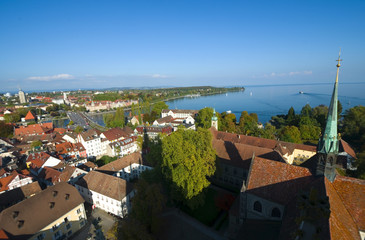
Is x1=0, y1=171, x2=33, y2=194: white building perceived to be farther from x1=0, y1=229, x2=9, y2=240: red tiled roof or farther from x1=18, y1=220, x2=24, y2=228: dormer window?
x1=0, y1=229, x2=9, y2=240: red tiled roof

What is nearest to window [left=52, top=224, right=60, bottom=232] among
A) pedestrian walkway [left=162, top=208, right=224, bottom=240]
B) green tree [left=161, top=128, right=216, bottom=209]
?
pedestrian walkway [left=162, top=208, right=224, bottom=240]

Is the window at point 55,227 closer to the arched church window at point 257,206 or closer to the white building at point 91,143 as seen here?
the arched church window at point 257,206

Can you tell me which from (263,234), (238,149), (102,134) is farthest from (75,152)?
(263,234)

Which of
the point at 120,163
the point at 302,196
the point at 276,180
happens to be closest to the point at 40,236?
the point at 120,163

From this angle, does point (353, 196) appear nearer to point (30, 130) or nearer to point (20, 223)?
point (20, 223)

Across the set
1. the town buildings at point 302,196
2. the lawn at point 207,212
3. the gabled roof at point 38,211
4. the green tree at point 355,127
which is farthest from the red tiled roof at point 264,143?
the gabled roof at point 38,211
